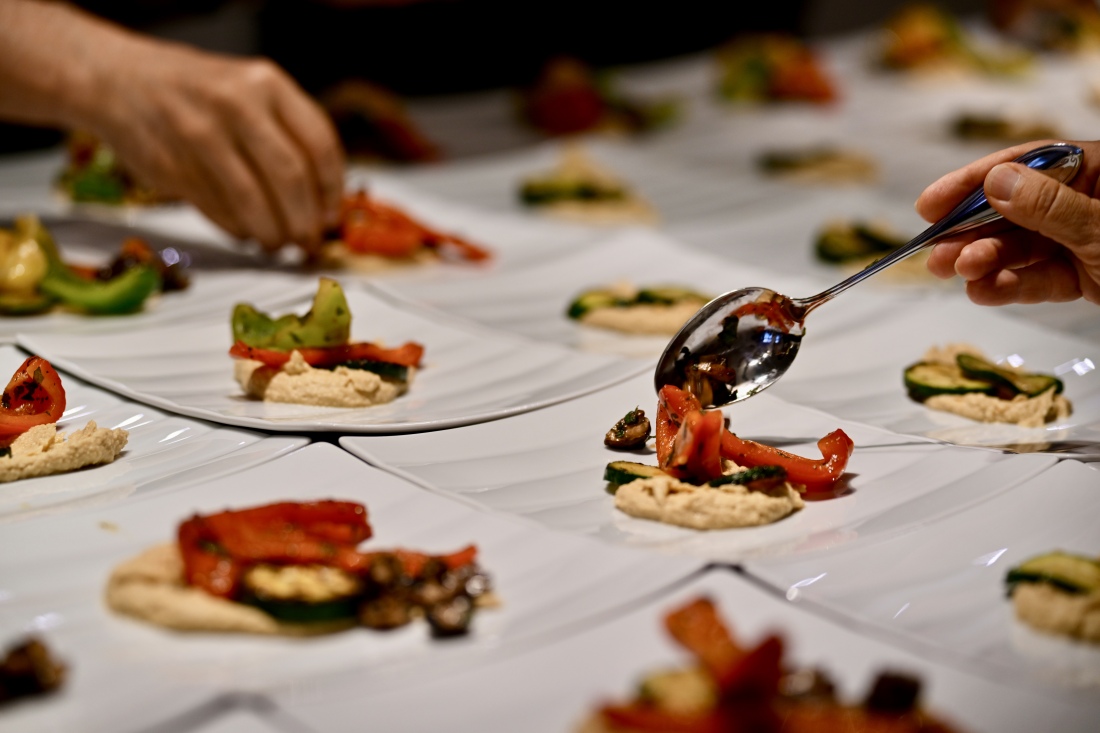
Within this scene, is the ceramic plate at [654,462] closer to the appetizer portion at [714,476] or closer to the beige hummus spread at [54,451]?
the appetizer portion at [714,476]

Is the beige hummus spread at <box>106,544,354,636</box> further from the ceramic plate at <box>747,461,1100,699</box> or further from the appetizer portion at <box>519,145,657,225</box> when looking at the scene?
the appetizer portion at <box>519,145,657,225</box>

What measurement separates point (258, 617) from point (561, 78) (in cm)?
504

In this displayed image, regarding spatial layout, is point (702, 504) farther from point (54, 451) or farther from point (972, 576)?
point (54, 451)

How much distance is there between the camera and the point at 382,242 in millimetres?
3842

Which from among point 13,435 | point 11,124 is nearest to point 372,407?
point 13,435

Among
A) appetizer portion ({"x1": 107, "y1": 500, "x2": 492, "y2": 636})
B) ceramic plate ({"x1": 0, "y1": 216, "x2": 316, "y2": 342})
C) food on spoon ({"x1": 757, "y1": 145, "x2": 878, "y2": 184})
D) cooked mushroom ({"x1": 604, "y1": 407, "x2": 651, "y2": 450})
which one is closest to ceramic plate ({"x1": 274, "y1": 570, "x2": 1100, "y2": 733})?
appetizer portion ({"x1": 107, "y1": 500, "x2": 492, "y2": 636})

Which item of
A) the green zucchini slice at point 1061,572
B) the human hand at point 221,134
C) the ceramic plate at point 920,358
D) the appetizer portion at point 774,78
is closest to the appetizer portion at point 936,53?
the appetizer portion at point 774,78

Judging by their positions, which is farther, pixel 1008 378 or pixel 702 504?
pixel 1008 378

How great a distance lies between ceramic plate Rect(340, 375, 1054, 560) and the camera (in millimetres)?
2072

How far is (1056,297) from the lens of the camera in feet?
8.57

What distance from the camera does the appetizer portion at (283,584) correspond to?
1.69m

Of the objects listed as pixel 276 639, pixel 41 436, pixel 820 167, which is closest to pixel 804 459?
pixel 276 639

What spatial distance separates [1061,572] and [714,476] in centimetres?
65

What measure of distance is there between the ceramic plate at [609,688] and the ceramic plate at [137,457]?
80 centimetres
